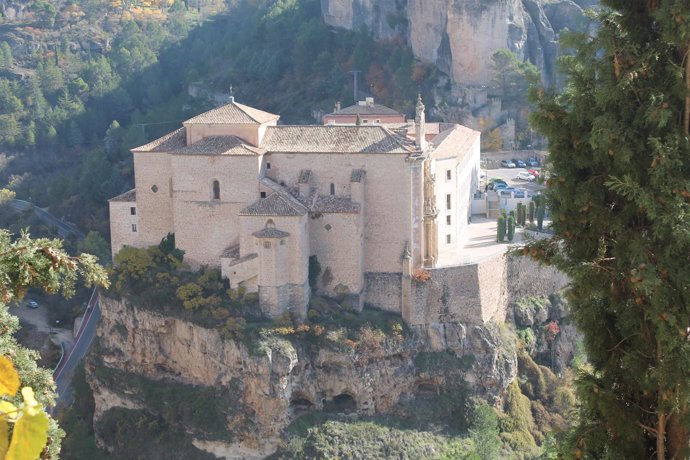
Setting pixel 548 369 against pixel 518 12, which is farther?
pixel 518 12

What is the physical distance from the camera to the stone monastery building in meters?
37.2

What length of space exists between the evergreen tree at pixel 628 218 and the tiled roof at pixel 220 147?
25733mm

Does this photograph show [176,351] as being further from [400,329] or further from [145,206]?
[400,329]

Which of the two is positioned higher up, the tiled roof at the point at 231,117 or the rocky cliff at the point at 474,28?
the rocky cliff at the point at 474,28

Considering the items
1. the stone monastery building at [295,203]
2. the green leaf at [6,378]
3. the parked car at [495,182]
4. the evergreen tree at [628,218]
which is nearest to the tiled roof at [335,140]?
the stone monastery building at [295,203]

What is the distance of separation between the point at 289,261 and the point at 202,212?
3910 millimetres

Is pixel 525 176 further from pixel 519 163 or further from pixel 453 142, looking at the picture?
pixel 453 142

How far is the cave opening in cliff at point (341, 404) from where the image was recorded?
126ft

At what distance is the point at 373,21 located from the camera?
243 ft

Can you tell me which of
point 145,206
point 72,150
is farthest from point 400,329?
point 72,150

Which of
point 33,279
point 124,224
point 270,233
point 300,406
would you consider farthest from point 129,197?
point 33,279

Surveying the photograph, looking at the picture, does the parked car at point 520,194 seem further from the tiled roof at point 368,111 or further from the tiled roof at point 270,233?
the tiled roof at point 270,233

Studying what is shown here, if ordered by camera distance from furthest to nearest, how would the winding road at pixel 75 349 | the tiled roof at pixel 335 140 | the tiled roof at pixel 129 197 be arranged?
the winding road at pixel 75 349
the tiled roof at pixel 129 197
the tiled roof at pixel 335 140

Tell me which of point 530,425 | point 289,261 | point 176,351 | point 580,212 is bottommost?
point 530,425
